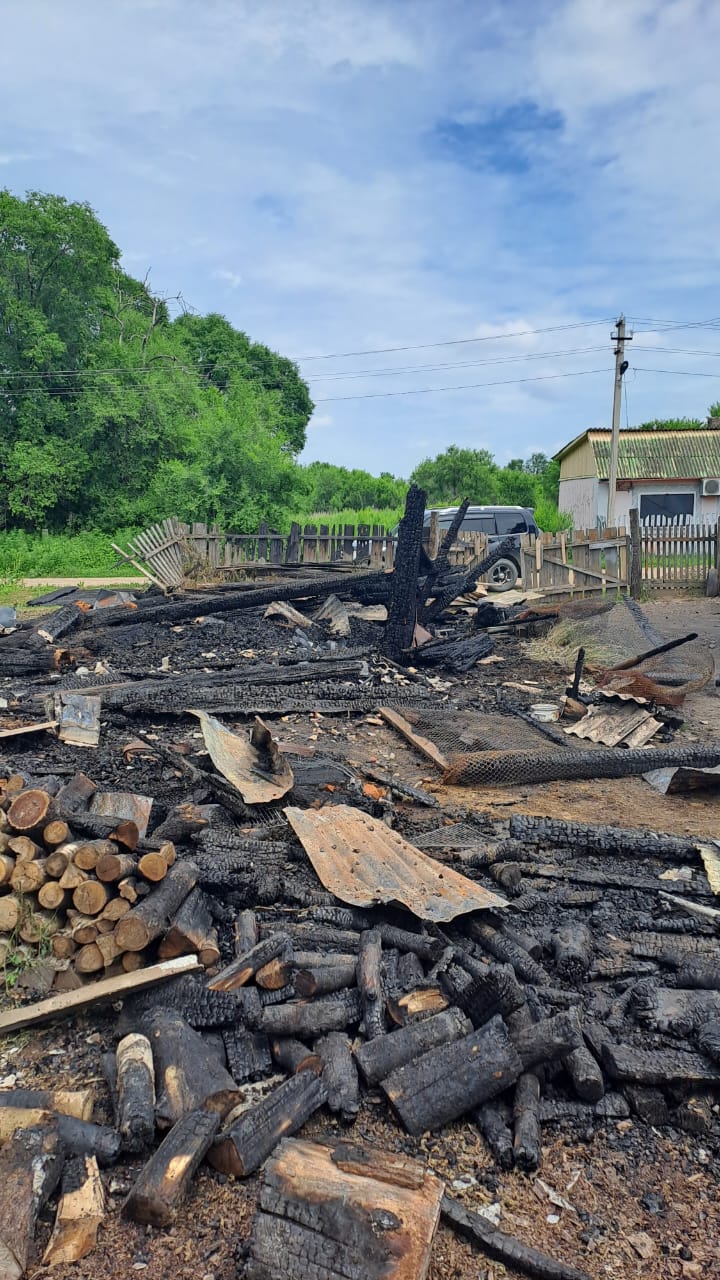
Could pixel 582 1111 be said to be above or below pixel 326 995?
below

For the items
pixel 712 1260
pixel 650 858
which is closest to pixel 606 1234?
pixel 712 1260

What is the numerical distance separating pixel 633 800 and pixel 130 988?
14.1 feet

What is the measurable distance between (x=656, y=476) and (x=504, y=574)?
14.2 meters

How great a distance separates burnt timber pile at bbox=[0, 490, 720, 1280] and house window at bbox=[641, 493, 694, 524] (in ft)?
88.7

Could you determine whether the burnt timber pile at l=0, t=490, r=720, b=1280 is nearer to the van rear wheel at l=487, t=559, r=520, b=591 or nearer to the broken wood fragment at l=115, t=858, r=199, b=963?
the broken wood fragment at l=115, t=858, r=199, b=963

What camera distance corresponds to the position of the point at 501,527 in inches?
762

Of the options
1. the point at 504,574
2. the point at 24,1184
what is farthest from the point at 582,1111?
the point at 504,574

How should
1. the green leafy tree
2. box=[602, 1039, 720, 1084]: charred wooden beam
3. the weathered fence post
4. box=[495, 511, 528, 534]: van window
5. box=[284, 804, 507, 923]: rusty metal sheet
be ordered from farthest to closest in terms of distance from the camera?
the green leafy tree
box=[495, 511, 528, 534]: van window
the weathered fence post
box=[284, 804, 507, 923]: rusty metal sheet
box=[602, 1039, 720, 1084]: charred wooden beam

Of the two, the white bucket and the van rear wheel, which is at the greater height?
the van rear wheel

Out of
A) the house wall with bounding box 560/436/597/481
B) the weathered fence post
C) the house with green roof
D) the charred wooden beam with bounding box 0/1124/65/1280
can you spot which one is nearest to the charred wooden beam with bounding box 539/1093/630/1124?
the charred wooden beam with bounding box 0/1124/65/1280

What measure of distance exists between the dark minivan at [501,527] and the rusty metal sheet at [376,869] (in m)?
14.5

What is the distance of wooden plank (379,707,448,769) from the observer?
22.8 ft

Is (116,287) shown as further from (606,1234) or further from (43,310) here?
A: (606,1234)

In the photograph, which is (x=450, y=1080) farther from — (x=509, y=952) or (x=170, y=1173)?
(x=170, y=1173)
